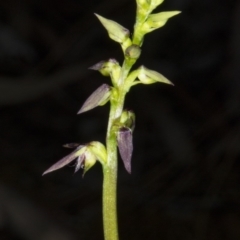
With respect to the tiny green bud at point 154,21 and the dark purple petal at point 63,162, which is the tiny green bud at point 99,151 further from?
the tiny green bud at point 154,21

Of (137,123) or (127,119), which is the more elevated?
(137,123)

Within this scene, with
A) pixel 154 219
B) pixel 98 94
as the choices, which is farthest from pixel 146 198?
pixel 98 94

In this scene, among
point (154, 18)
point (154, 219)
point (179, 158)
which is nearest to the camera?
point (154, 18)

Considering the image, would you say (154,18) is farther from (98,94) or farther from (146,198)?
(146,198)

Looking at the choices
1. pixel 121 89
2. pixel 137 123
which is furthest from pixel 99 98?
pixel 137 123

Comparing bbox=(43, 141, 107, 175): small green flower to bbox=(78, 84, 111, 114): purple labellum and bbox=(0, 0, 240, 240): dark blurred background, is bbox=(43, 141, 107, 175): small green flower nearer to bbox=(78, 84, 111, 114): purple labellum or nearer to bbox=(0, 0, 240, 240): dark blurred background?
bbox=(78, 84, 111, 114): purple labellum

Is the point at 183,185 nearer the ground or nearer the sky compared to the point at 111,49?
nearer the ground

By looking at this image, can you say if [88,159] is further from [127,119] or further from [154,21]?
[154,21]
